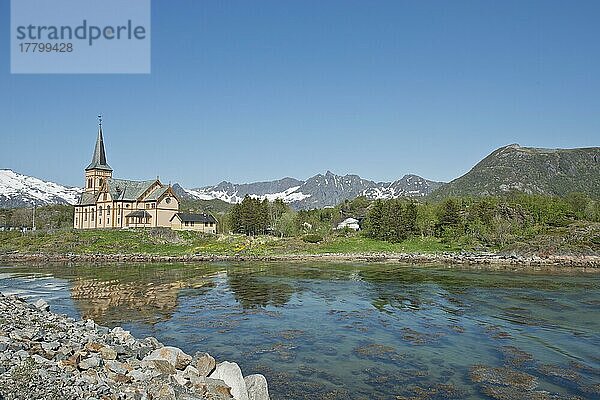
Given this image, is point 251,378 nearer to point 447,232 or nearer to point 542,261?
point 542,261

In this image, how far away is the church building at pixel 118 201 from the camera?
8494 cm

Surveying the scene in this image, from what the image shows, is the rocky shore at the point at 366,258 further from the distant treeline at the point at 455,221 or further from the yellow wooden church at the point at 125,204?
the yellow wooden church at the point at 125,204

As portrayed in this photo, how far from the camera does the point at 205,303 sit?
2817 cm

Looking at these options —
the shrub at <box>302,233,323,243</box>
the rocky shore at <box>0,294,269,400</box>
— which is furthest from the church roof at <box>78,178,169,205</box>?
the rocky shore at <box>0,294,269,400</box>

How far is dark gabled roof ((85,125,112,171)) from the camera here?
9194 cm

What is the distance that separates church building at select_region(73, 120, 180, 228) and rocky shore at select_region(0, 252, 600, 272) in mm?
22331

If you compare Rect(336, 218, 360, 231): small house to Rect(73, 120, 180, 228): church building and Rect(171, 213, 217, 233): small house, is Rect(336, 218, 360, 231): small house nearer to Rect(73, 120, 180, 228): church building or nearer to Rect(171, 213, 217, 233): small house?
Rect(171, 213, 217, 233): small house

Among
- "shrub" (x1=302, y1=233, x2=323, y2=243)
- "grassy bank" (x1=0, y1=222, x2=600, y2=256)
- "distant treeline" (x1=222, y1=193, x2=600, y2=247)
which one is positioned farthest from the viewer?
"shrub" (x1=302, y1=233, x2=323, y2=243)

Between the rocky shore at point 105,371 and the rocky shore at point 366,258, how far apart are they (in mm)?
44945

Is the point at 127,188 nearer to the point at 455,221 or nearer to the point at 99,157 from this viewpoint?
the point at 99,157

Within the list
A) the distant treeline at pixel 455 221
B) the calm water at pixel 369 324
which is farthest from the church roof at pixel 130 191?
the calm water at pixel 369 324

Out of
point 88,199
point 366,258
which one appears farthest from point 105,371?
point 88,199

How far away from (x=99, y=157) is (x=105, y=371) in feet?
289

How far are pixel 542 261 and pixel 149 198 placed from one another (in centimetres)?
6155
